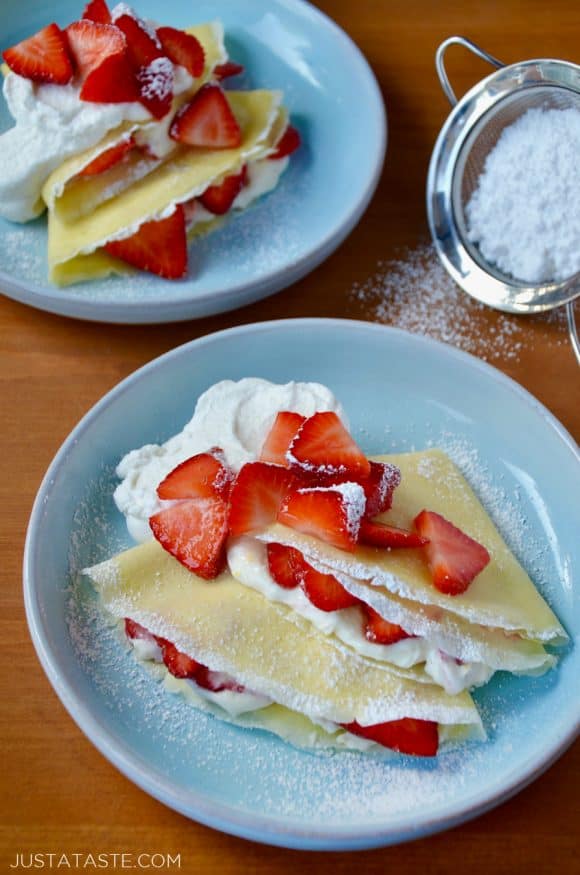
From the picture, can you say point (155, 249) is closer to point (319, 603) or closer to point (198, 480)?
point (198, 480)

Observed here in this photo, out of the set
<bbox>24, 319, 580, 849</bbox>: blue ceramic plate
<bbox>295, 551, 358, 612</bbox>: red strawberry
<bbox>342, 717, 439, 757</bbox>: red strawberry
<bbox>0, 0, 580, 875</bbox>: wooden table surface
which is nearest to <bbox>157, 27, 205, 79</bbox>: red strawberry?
<bbox>0, 0, 580, 875</bbox>: wooden table surface

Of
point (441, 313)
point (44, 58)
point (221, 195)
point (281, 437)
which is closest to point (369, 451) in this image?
point (281, 437)

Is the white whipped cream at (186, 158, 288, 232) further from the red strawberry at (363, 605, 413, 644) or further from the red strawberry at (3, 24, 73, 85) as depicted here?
the red strawberry at (363, 605, 413, 644)

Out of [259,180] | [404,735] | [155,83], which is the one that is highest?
[155,83]

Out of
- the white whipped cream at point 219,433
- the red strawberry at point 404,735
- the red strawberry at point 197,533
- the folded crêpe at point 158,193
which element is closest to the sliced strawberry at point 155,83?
the folded crêpe at point 158,193

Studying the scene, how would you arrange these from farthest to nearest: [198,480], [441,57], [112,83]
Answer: [441,57], [112,83], [198,480]

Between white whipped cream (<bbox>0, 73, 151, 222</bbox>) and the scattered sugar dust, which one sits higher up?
white whipped cream (<bbox>0, 73, 151, 222</bbox>)

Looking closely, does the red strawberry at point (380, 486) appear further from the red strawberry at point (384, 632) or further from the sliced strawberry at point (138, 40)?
the sliced strawberry at point (138, 40)
